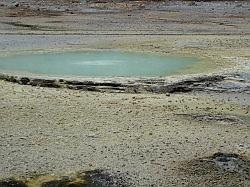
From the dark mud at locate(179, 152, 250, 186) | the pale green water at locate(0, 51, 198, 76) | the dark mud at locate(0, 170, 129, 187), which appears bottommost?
the dark mud at locate(179, 152, 250, 186)

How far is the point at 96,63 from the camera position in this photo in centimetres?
1277

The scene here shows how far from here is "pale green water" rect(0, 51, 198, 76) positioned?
11.7m

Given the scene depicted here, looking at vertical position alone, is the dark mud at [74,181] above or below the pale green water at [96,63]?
below

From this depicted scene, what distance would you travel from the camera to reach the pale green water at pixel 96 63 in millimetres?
11672

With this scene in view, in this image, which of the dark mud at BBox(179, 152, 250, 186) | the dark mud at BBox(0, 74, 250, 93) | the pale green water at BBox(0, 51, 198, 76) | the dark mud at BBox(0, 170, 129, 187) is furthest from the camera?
the pale green water at BBox(0, 51, 198, 76)

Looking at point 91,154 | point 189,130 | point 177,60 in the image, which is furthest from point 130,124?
point 177,60

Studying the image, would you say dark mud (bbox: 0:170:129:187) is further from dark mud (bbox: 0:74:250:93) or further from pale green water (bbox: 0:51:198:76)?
pale green water (bbox: 0:51:198:76)

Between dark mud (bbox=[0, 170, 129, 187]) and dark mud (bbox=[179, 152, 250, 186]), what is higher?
dark mud (bbox=[0, 170, 129, 187])

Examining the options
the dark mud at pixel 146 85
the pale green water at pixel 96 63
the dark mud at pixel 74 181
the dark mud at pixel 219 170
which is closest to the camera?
the dark mud at pixel 74 181

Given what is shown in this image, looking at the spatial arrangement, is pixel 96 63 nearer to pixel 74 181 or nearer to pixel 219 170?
pixel 219 170

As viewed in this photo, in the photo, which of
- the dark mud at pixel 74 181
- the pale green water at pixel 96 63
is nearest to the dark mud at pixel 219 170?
the dark mud at pixel 74 181

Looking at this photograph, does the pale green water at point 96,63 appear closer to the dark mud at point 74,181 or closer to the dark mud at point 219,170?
the dark mud at point 219,170

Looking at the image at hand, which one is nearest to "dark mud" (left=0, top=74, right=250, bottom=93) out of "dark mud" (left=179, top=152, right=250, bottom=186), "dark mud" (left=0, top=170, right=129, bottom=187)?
"dark mud" (left=179, top=152, right=250, bottom=186)

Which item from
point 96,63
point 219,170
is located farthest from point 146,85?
point 219,170
